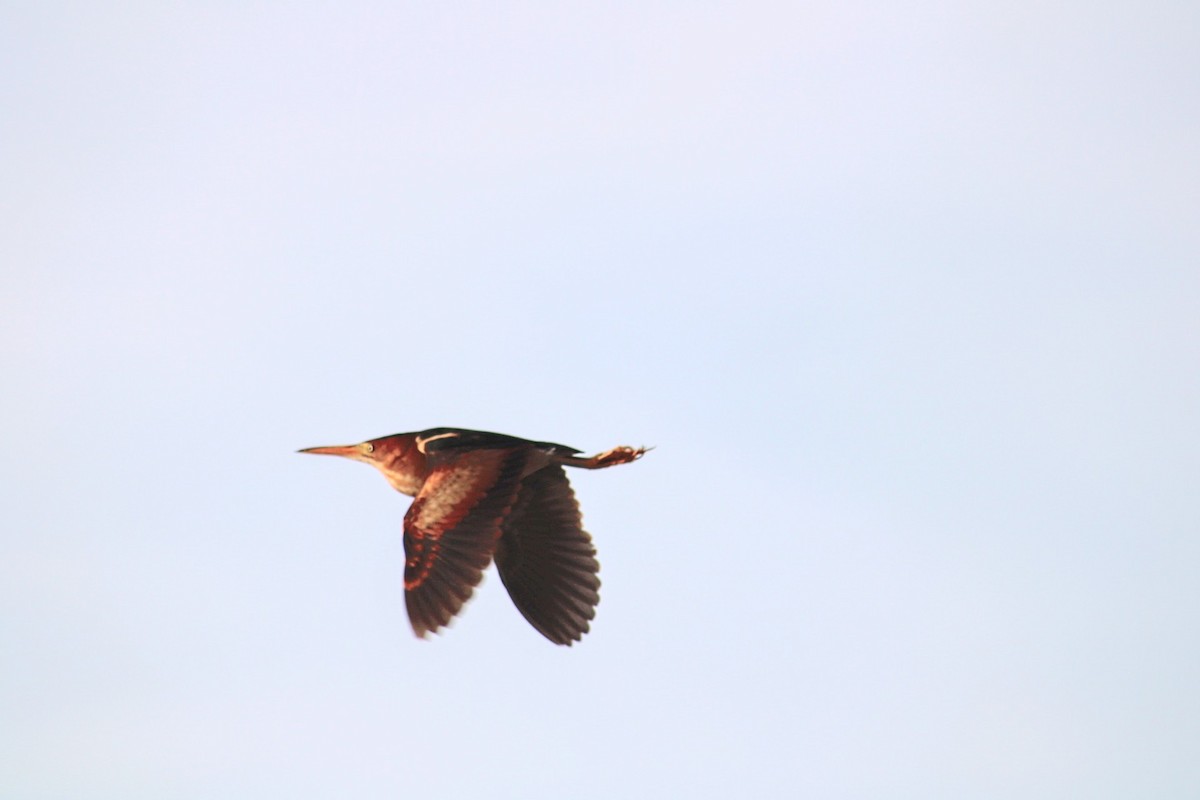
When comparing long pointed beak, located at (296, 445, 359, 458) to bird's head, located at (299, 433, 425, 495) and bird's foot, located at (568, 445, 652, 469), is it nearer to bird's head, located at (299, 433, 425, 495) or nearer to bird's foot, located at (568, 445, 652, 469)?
bird's head, located at (299, 433, 425, 495)

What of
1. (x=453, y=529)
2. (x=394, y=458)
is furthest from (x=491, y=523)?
(x=394, y=458)

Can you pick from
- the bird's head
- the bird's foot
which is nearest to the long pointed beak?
the bird's head

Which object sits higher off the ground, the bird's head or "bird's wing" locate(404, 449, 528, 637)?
the bird's head

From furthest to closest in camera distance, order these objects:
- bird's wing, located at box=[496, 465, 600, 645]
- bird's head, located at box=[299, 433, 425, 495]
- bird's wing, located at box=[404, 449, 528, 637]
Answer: bird's wing, located at box=[496, 465, 600, 645] → bird's head, located at box=[299, 433, 425, 495] → bird's wing, located at box=[404, 449, 528, 637]

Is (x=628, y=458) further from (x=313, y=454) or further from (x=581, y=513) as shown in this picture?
(x=313, y=454)

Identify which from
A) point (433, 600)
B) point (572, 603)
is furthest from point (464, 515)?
point (572, 603)

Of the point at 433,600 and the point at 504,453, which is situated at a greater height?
the point at 504,453
